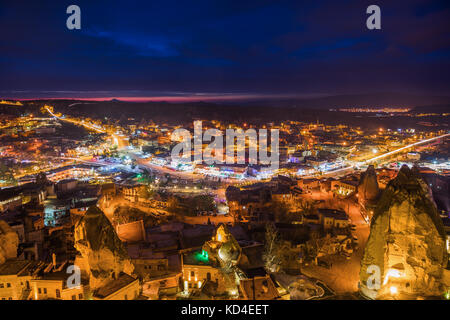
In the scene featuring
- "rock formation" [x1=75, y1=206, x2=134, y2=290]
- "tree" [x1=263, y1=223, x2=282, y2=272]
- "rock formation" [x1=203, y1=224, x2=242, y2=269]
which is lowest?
"tree" [x1=263, y1=223, x2=282, y2=272]

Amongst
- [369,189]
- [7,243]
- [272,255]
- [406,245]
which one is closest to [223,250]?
[272,255]

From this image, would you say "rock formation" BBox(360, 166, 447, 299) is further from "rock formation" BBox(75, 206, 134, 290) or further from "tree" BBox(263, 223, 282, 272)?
"rock formation" BBox(75, 206, 134, 290)

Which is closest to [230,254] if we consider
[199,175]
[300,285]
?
[300,285]

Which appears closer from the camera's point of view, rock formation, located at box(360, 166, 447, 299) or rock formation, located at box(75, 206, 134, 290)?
rock formation, located at box(360, 166, 447, 299)

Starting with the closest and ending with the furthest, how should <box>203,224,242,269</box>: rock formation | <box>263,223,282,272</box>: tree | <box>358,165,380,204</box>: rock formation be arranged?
<box>203,224,242,269</box>: rock formation < <box>263,223,282,272</box>: tree < <box>358,165,380,204</box>: rock formation

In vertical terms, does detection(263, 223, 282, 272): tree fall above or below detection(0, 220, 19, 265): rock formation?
below

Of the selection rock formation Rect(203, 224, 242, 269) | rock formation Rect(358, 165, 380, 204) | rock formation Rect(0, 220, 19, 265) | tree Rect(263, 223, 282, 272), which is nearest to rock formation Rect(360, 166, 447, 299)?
tree Rect(263, 223, 282, 272)
